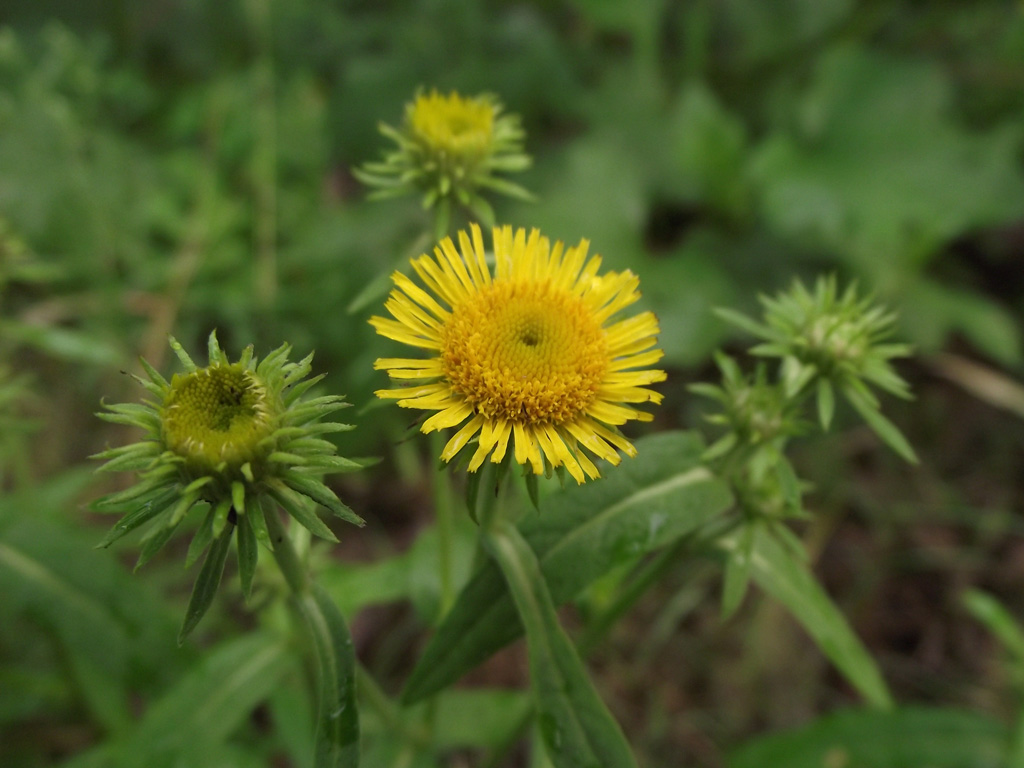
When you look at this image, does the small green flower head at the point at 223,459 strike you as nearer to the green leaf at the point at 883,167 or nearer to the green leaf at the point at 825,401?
the green leaf at the point at 825,401

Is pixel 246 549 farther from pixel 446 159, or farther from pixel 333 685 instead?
pixel 446 159

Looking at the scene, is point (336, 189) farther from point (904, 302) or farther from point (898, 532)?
point (898, 532)

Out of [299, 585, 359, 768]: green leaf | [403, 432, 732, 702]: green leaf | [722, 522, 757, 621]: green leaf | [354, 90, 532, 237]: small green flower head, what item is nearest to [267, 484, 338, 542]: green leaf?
[299, 585, 359, 768]: green leaf

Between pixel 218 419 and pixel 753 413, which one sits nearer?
pixel 218 419

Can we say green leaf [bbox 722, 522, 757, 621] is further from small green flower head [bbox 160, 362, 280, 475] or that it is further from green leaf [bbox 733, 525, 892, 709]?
small green flower head [bbox 160, 362, 280, 475]

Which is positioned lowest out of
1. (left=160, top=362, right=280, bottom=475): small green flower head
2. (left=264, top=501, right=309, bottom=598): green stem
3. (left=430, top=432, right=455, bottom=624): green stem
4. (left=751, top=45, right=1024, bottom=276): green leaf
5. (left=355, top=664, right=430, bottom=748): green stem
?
(left=355, top=664, right=430, bottom=748): green stem

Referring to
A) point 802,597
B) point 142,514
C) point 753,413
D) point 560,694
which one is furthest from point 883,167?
point 142,514
